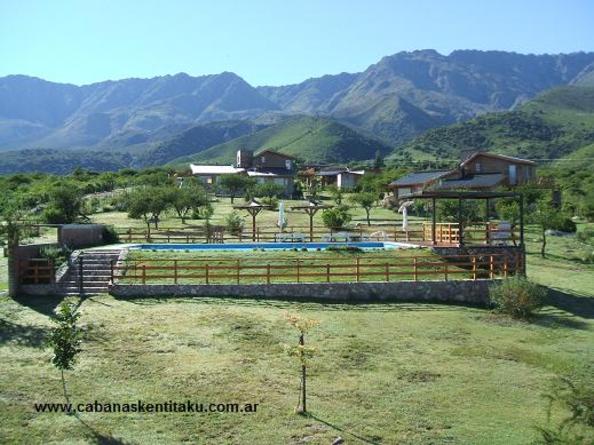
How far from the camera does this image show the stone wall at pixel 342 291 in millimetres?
22453

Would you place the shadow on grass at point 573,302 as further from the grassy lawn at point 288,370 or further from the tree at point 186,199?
the tree at point 186,199

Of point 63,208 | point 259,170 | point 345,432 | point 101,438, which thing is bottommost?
point 345,432

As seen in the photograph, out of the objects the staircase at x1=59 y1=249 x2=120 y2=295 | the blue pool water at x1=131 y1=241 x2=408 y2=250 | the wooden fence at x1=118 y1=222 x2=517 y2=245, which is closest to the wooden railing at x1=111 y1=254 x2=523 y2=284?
the staircase at x1=59 y1=249 x2=120 y2=295

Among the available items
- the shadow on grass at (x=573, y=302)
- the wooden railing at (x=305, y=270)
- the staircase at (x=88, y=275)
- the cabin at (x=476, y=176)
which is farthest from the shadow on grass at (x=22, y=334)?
the cabin at (x=476, y=176)

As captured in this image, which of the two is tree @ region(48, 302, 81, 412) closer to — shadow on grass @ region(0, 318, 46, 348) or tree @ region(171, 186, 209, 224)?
shadow on grass @ region(0, 318, 46, 348)

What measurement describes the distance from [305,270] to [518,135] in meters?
149

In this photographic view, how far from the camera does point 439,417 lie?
12734 mm

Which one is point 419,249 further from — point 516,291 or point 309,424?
point 309,424

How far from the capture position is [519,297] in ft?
69.9

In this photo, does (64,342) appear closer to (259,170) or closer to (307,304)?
(307,304)

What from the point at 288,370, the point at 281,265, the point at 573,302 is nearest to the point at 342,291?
the point at 281,265

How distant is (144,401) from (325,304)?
33.5ft

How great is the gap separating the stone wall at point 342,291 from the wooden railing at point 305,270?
374mm

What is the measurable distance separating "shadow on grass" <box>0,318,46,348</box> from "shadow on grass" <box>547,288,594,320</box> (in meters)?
17.3
